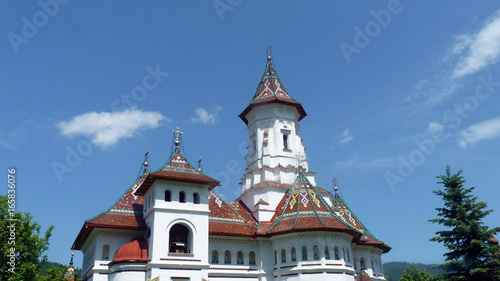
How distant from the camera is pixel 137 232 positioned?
29969 millimetres

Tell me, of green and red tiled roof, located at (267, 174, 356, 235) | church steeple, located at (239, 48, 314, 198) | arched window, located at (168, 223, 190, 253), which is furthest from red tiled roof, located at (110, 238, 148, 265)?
church steeple, located at (239, 48, 314, 198)

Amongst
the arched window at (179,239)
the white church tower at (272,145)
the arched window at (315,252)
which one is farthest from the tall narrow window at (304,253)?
the arched window at (179,239)

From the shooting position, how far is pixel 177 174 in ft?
96.8

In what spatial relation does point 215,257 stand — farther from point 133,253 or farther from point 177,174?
point 177,174

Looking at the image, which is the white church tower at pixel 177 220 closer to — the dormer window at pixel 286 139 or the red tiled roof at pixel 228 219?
the red tiled roof at pixel 228 219

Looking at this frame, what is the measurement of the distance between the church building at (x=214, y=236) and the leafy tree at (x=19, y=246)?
3787mm

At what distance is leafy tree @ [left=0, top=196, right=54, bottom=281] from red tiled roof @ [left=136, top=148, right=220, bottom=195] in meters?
→ 6.91

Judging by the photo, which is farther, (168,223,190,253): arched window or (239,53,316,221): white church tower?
(239,53,316,221): white church tower

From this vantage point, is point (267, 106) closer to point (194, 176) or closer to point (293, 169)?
point (293, 169)

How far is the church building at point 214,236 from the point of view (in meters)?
27.8

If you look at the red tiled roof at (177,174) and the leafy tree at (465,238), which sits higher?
the red tiled roof at (177,174)

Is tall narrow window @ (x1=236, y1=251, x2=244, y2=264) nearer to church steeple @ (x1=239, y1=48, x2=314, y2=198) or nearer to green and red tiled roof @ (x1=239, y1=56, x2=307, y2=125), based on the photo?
church steeple @ (x1=239, y1=48, x2=314, y2=198)

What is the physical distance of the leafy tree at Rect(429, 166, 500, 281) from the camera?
2762 centimetres

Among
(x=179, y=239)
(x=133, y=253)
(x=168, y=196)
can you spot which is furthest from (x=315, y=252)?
(x=133, y=253)
